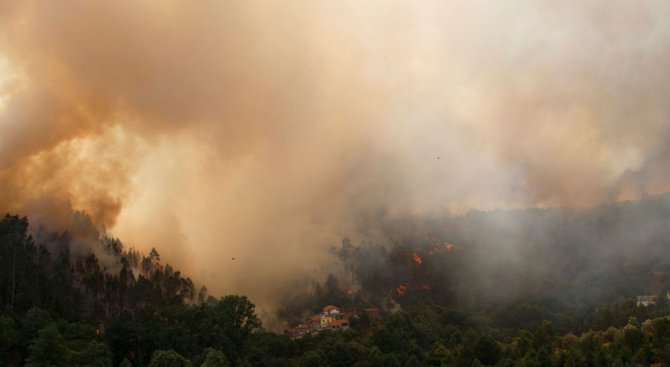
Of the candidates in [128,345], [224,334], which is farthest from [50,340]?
[224,334]

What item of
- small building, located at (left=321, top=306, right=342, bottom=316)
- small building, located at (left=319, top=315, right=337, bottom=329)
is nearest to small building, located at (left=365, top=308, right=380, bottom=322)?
small building, located at (left=321, top=306, right=342, bottom=316)

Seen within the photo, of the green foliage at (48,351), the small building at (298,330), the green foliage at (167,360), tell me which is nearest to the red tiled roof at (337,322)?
the small building at (298,330)

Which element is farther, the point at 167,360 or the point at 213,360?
the point at 213,360

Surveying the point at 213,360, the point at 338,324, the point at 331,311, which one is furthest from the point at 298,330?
the point at 213,360

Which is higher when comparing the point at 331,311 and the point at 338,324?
the point at 331,311

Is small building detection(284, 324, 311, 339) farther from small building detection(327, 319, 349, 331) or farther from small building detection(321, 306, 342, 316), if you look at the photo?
small building detection(321, 306, 342, 316)

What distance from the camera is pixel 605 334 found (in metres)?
95.2

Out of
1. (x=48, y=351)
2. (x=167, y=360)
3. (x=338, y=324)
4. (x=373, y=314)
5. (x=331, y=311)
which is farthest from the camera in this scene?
(x=331, y=311)

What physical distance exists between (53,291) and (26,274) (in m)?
4.69

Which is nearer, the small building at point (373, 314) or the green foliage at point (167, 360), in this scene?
the green foliage at point (167, 360)

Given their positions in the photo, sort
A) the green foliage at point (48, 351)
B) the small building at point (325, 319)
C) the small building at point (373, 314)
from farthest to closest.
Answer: the small building at point (325, 319) → the small building at point (373, 314) → the green foliage at point (48, 351)

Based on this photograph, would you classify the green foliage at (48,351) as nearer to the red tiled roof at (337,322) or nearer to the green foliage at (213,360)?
the green foliage at (213,360)

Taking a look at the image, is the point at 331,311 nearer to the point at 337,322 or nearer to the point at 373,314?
the point at 337,322

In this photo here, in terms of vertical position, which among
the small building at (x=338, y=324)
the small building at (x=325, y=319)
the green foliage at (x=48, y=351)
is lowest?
the green foliage at (x=48, y=351)
